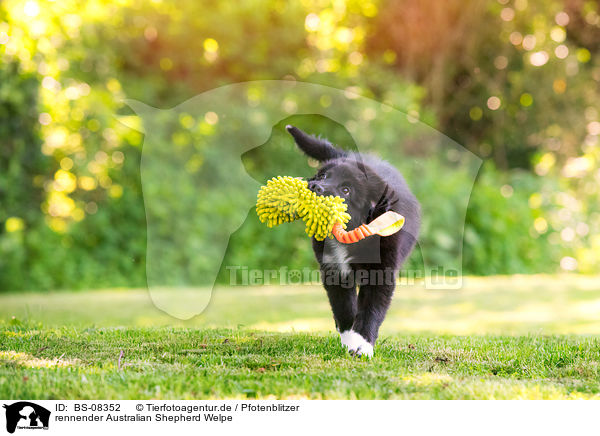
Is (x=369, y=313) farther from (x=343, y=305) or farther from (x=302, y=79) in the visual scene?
(x=302, y=79)

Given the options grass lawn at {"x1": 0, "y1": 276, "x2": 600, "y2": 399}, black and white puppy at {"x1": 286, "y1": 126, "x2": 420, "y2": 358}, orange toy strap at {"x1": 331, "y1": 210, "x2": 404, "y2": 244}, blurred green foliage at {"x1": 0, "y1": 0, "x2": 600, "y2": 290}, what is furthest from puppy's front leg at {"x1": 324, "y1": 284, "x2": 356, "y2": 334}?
blurred green foliage at {"x1": 0, "y1": 0, "x2": 600, "y2": 290}

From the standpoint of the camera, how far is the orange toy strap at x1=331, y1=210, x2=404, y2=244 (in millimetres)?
3520

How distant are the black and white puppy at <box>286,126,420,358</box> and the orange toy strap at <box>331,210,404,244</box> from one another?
100mm

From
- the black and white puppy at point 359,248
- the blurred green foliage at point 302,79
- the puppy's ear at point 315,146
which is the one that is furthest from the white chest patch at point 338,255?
the blurred green foliage at point 302,79

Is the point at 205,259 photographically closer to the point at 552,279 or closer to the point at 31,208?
the point at 31,208

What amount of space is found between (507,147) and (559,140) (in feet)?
3.36

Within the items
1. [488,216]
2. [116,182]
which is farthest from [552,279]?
[116,182]

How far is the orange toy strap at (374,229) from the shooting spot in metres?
3.52

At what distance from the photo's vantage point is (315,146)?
161 inches

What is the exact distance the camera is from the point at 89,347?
3957mm

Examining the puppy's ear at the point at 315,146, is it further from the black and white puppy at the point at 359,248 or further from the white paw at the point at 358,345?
the white paw at the point at 358,345

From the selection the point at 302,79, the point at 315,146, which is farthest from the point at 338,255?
the point at 302,79
